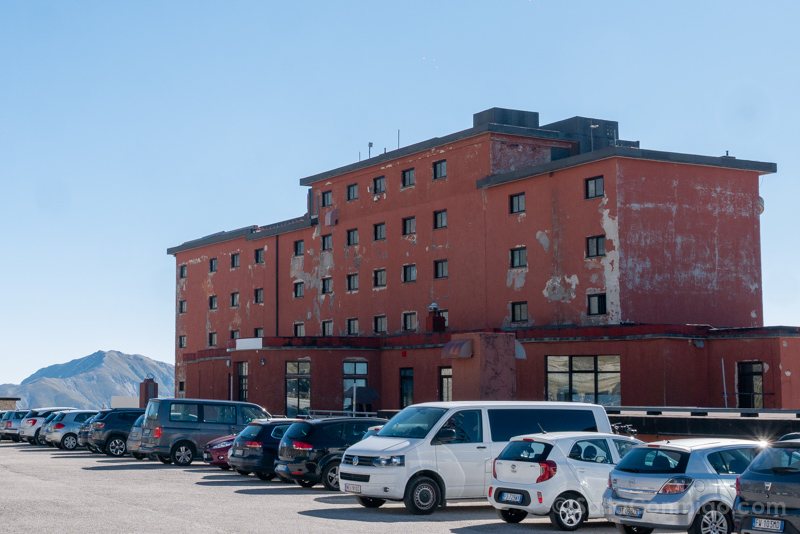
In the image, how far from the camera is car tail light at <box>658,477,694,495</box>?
1270 centimetres

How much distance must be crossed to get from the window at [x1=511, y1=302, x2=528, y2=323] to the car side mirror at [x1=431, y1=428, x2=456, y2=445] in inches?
981

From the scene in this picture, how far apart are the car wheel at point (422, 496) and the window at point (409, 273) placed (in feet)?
103

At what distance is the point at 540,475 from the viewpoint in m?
14.5

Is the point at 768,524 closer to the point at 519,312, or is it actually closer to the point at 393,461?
the point at 393,461

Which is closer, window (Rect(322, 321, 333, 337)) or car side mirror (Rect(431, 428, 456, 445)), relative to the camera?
car side mirror (Rect(431, 428, 456, 445))

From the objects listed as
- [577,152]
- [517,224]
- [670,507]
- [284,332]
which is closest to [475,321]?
[517,224]

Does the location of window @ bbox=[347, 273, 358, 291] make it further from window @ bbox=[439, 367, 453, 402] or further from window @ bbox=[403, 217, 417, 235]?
window @ bbox=[439, 367, 453, 402]

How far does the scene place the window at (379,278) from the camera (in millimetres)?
49250

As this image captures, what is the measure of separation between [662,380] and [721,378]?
2.66 metres

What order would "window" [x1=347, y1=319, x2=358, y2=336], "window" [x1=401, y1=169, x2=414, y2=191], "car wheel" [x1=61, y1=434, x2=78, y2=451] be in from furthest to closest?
"window" [x1=347, y1=319, x2=358, y2=336] → "window" [x1=401, y1=169, x2=414, y2=191] → "car wheel" [x1=61, y1=434, x2=78, y2=451]

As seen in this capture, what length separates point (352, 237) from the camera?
5178 centimetres

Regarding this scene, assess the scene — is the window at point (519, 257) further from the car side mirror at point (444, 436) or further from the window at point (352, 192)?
the car side mirror at point (444, 436)

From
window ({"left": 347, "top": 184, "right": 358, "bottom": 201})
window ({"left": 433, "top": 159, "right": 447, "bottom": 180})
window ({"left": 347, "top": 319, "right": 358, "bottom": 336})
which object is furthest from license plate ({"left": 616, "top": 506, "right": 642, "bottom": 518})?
window ({"left": 347, "top": 184, "right": 358, "bottom": 201})

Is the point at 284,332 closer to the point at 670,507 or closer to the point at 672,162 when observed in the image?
the point at 672,162
